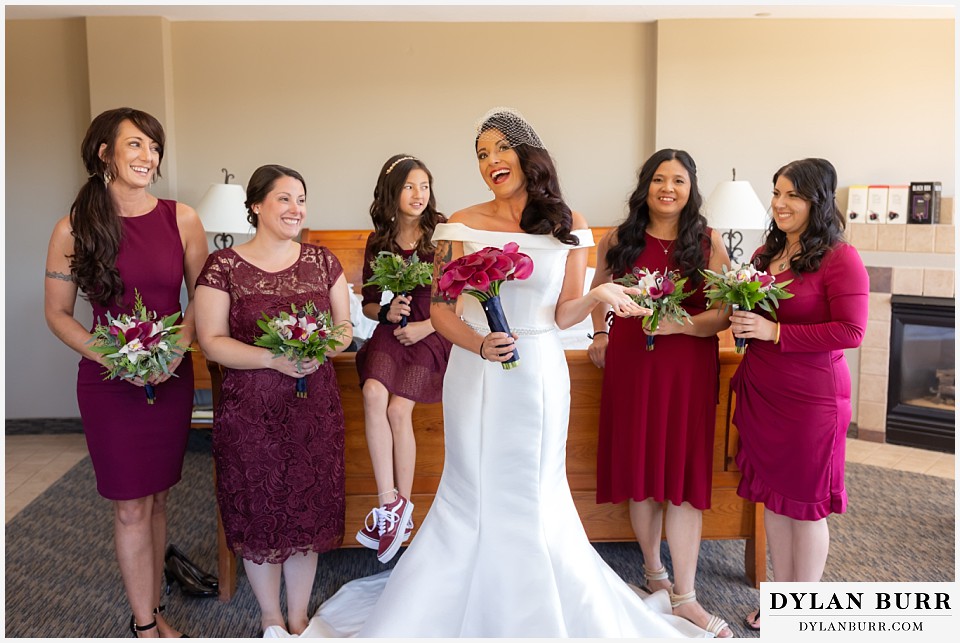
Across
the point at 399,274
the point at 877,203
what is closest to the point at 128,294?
the point at 399,274

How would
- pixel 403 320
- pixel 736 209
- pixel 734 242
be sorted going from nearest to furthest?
pixel 403 320 < pixel 736 209 < pixel 734 242

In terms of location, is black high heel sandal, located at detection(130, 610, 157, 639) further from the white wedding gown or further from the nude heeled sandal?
the nude heeled sandal

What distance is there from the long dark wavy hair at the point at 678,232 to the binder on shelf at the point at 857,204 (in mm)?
3545

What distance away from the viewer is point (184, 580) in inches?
144

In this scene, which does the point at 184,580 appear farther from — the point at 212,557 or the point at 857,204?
the point at 857,204

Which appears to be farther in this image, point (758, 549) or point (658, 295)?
point (758, 549)

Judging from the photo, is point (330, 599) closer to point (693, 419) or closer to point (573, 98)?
point (693, 419)

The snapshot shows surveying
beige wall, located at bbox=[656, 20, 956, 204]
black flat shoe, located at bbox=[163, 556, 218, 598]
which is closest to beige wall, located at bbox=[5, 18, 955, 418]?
beige wall, located at bbox=[656, 20, 956, 204]

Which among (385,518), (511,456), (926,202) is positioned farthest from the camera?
(926,202)

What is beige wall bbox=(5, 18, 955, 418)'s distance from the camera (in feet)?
20.2

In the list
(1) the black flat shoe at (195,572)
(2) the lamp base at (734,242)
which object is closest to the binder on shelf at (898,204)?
(2) the lamp base at (734,242)

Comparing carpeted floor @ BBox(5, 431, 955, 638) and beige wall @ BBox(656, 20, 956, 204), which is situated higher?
beige wall @ BBox(656, 20, 956, 204)

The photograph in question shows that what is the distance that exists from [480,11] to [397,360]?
3.54 m

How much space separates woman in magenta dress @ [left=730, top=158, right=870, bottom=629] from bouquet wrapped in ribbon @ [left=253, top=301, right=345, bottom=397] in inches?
Result: 57.2
